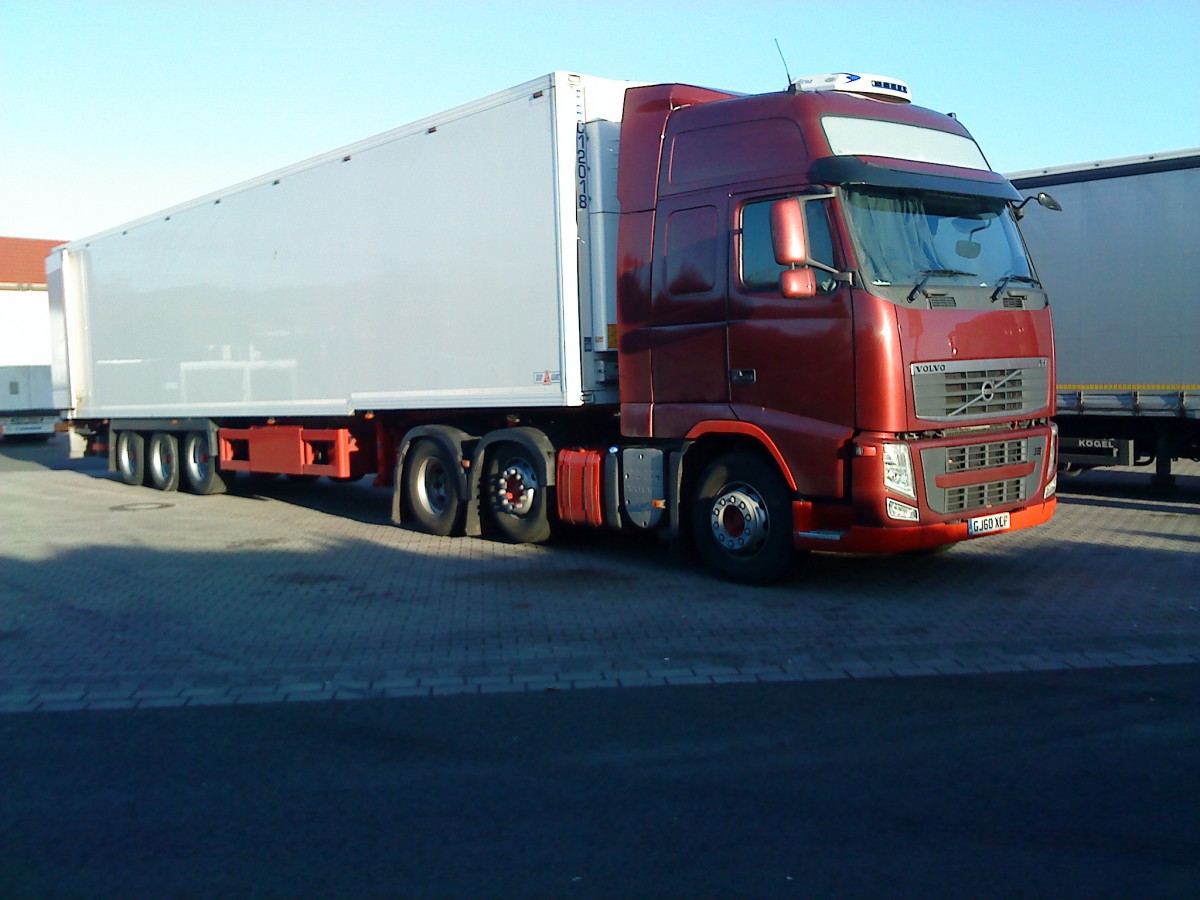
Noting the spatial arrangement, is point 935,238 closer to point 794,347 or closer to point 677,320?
point 794,347

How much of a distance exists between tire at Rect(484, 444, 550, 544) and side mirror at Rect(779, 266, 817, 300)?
3.63 meters

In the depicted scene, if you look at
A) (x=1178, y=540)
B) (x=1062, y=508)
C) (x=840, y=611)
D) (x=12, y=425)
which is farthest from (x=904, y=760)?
(x=12, y=425)

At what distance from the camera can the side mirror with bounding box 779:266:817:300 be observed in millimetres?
8609

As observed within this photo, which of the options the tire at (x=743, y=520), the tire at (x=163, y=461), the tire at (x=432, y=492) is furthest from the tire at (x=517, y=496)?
the tire at (x=163, y=461)

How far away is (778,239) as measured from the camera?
8523 millimetres

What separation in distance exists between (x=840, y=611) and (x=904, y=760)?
3345 millimetres

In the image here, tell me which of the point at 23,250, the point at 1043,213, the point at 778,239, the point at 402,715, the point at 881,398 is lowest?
the point at 402,715

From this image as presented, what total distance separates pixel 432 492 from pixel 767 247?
5.26 metres

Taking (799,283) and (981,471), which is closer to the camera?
(799,283)

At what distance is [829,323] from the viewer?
8742 millimetres

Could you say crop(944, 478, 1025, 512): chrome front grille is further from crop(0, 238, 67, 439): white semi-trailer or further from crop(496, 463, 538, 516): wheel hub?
crop(0, 238, 67, 439): white semi-trailer

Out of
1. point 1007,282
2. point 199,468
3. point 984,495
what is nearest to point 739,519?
point 984,495

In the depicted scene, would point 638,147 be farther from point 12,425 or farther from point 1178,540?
point 12,425

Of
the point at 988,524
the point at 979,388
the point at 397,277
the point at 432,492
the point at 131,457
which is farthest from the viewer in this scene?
the point at 131,457
